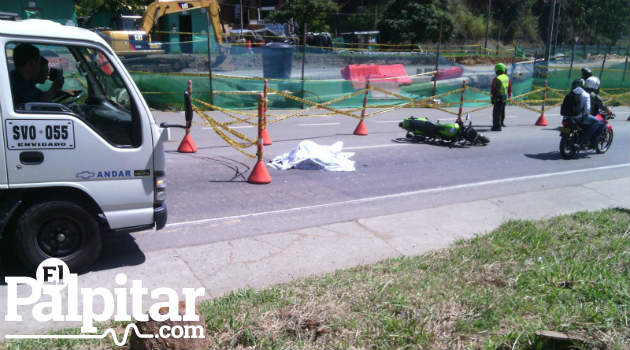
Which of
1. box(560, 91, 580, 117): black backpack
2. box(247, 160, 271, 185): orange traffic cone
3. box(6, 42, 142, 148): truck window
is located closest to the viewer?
box(6, 42, 142, 148): truck window

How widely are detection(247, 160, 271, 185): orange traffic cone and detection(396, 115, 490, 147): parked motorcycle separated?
5683 millimetres

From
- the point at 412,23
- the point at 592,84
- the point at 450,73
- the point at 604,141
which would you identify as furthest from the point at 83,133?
the point at 412,23

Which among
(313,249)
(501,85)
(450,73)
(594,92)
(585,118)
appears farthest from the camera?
(450,73)

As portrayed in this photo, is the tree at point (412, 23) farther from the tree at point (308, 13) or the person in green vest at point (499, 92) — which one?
the person in green vest at point (499, 92)

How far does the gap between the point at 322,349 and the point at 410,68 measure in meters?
20.5

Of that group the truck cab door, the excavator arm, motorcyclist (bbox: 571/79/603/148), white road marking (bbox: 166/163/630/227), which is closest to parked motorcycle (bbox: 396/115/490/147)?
motorcyclist (bbox: 571/79/603/148)

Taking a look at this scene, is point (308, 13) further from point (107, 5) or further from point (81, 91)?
point (81, 91)

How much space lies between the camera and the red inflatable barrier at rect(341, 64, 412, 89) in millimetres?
21244

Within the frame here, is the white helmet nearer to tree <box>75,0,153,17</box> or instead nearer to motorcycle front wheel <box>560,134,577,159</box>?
motorcycle front wheel <box>560,134,577,159</box>

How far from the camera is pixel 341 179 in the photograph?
32.8ft

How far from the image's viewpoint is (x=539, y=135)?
54.0 feet

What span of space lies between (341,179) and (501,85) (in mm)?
8667

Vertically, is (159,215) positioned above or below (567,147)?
above

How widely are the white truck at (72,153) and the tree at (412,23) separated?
4354cm
